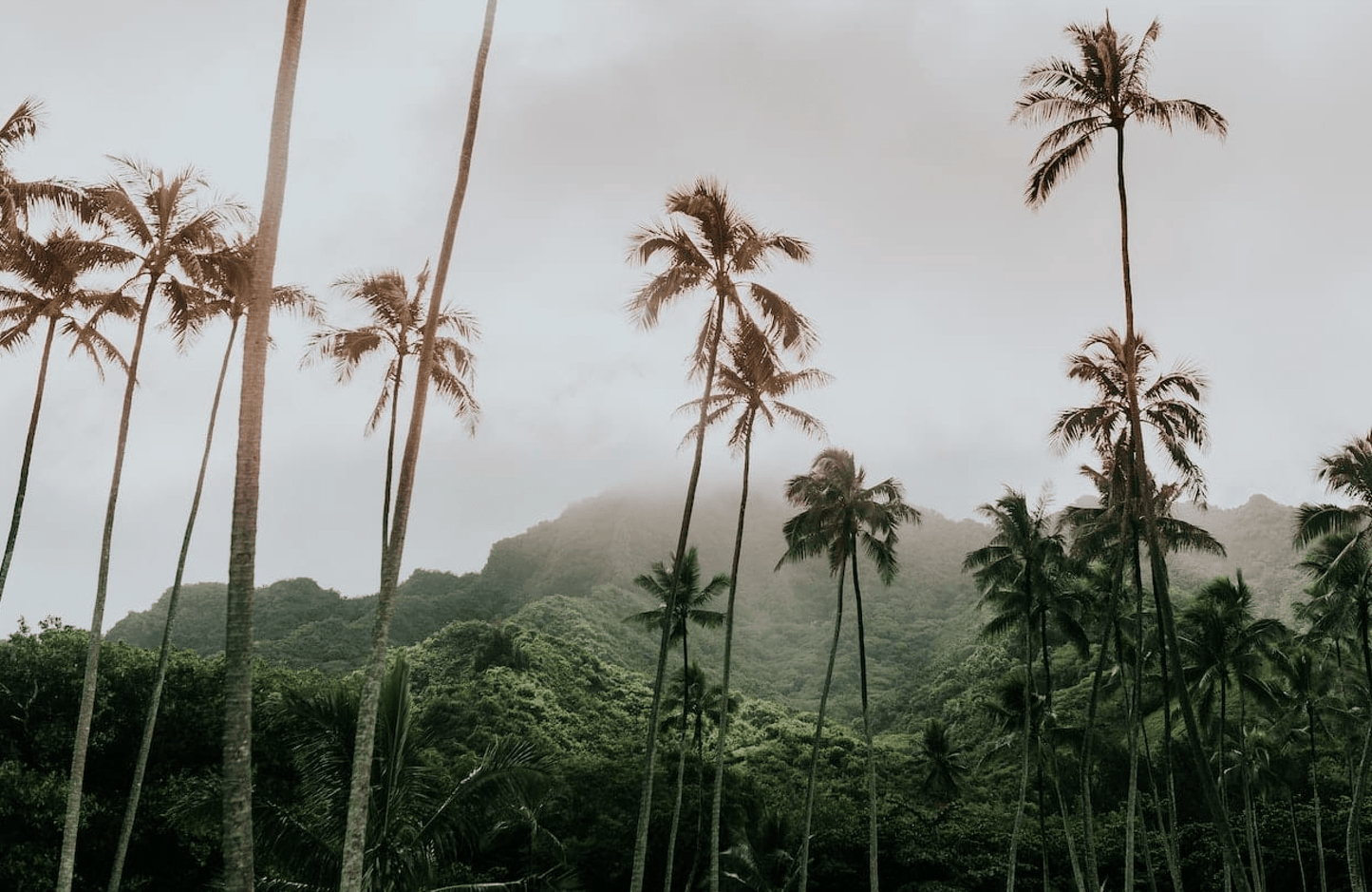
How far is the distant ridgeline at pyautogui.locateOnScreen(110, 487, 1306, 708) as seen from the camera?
77250 mm

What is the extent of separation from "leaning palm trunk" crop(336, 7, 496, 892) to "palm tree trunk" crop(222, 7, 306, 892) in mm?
1687

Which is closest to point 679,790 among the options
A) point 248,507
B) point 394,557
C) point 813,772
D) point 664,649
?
point 813,772

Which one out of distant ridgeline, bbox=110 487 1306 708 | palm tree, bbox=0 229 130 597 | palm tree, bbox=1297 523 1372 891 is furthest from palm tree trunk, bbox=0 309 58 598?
distant ridgeline, bbox=110 487 1306 708

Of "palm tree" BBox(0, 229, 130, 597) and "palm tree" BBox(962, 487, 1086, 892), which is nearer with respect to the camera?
"palm tree" BBox(0, 229, 130, 597)

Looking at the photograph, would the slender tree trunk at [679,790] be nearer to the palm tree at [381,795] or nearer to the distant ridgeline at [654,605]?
the palm tree at [381,795]

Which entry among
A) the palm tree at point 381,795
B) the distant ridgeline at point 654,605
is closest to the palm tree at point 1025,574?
the palm tree at point 381,795

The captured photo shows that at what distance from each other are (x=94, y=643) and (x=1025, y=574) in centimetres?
2797

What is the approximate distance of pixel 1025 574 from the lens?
1209 inches

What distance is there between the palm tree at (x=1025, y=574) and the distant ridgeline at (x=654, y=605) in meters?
34.3

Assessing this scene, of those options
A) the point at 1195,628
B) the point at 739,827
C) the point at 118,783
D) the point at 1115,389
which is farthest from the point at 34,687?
the point at 1195,628

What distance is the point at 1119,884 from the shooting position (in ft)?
109

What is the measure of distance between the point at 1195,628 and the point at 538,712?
115ft

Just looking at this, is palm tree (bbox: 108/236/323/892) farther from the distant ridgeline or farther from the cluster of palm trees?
the distant ridgeline

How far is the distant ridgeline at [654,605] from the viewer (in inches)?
3041
